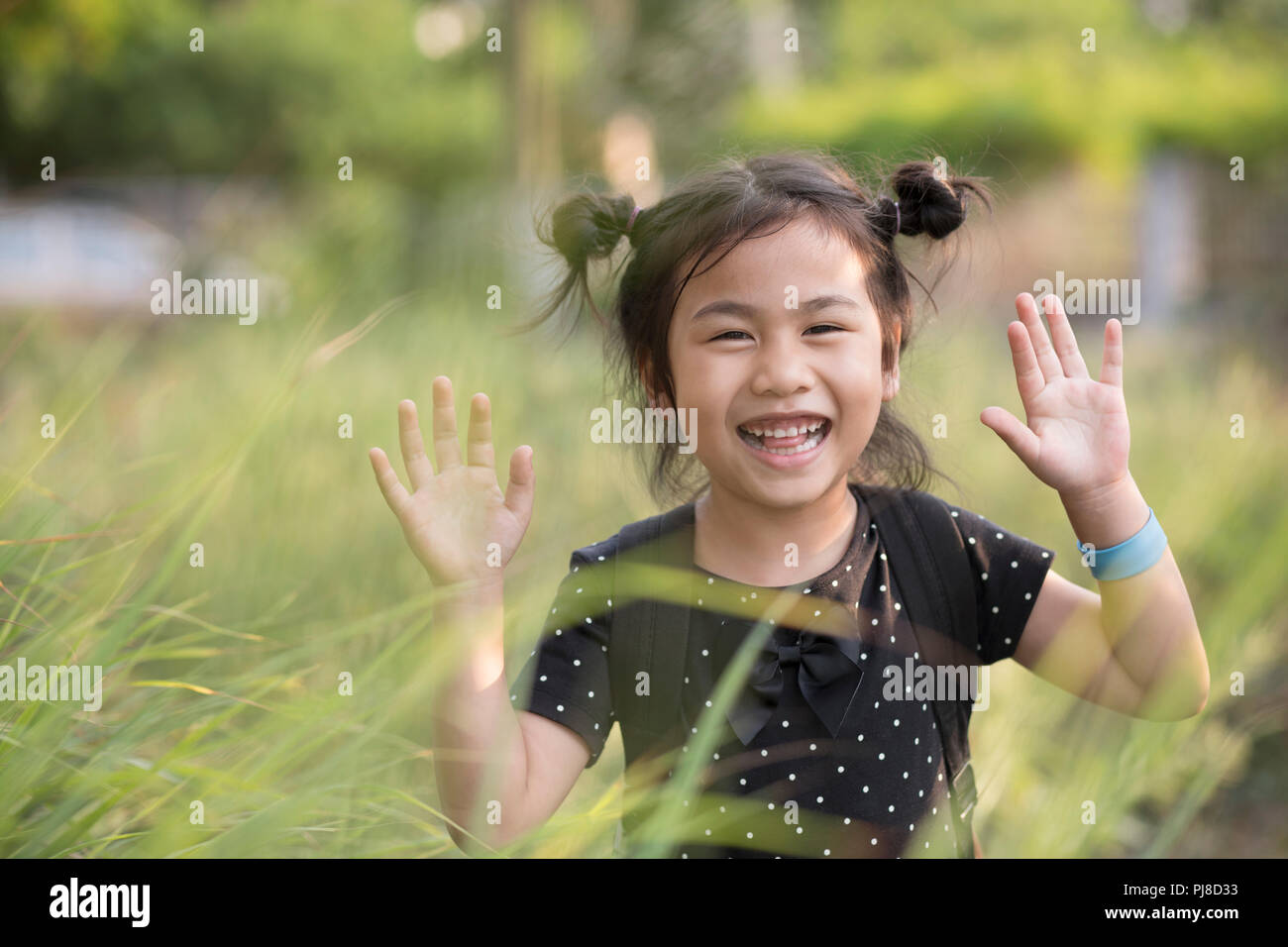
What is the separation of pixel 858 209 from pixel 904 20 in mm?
14970

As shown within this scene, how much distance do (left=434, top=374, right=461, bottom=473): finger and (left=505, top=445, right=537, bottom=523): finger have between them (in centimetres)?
7

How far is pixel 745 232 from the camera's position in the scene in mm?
1435

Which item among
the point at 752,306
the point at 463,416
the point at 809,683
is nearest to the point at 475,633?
the point at 809,683

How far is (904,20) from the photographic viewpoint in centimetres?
1507

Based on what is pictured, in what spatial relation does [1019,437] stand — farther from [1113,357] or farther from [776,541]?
[776,541]

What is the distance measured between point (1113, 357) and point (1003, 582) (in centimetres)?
31

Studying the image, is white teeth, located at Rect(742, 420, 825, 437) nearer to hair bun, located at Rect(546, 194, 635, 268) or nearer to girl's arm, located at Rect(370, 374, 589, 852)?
girl's arm, located at Rect(370, 374, 589, 852)

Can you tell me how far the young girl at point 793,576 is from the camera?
1.35 meters

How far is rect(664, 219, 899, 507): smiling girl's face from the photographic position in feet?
4.57

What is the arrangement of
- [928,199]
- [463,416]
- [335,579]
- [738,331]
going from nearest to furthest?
[738,331] → [928,199] → [335,579] → [463,416]

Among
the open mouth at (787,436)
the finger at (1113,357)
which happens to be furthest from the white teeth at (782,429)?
the finger at (1113,357)

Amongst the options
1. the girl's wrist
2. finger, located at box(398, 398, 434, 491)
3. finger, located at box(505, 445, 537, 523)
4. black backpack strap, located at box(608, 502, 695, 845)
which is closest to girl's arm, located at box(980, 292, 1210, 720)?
the girl's wrist

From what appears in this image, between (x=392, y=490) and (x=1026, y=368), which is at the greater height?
(x=1026, y=368)
